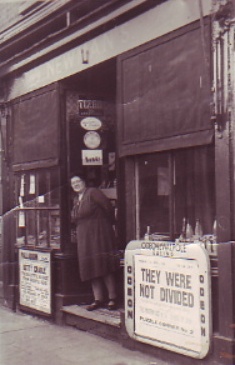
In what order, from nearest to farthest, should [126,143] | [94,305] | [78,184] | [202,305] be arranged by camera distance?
[202,305] < [126,143] < [94,305] < [78,184]

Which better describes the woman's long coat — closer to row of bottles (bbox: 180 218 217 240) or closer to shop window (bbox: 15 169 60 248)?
shop window (bbox: 15 169 60 248)

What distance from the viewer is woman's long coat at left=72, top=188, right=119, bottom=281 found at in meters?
7.24

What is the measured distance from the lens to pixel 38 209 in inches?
331

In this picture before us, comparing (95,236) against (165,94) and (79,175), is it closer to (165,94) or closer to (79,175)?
→ (79,175)

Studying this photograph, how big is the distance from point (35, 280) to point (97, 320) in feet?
5.88

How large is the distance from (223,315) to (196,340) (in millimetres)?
467

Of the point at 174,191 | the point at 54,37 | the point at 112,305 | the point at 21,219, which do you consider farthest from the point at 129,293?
the point at 54,37

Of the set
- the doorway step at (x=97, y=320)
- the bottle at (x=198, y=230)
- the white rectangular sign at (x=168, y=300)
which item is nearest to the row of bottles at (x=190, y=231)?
the bottle at (x=198, y=230)

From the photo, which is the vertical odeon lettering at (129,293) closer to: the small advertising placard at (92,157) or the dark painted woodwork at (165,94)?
the dark painted woodwork at (165,94)

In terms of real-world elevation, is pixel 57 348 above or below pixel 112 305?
below

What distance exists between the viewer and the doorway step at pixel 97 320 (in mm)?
6518

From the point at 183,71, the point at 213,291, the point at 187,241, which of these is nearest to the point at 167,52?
the point at 183,71

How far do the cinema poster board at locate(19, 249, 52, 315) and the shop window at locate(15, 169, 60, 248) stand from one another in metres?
0.20

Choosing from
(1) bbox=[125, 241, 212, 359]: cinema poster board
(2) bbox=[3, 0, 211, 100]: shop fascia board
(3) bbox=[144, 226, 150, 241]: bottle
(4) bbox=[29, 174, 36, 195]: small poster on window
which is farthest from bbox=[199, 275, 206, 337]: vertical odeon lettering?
(4) bbox=[29, 174, 36, 195]: small poster on window
